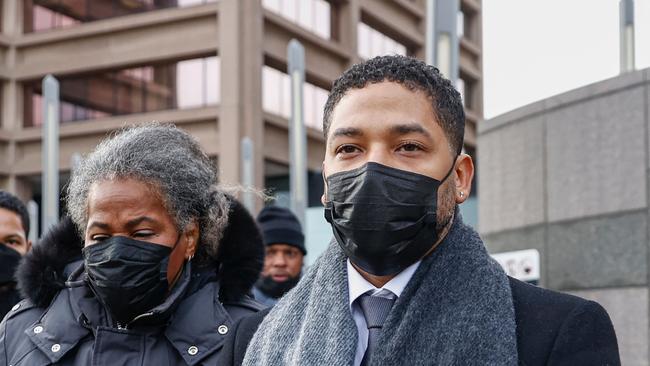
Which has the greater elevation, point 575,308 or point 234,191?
point 234,191

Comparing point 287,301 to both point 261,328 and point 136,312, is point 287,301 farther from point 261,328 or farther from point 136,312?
point 136,312

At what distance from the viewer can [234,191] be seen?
3689 mm

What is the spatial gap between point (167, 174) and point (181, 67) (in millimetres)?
29401

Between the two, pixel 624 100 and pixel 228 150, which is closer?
pixel 624 100

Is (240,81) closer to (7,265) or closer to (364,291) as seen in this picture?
(7,265)

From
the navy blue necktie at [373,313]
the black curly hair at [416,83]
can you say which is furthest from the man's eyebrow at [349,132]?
the navy blue necktie at [373,313]

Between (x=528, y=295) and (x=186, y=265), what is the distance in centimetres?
146

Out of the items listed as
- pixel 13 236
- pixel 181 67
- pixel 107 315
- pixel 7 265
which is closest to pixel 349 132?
pixel 107 315

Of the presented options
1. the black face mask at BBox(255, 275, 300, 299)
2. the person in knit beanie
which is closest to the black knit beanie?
the person in knit beanie

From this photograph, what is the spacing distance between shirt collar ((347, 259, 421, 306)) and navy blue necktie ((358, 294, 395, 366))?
0.02m

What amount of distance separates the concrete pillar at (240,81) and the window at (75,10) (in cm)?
341

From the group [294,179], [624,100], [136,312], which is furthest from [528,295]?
[294,179]

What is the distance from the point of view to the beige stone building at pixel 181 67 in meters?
30.2

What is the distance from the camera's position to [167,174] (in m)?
3.34
